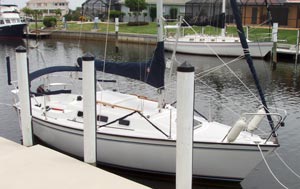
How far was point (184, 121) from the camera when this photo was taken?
7.04 metres

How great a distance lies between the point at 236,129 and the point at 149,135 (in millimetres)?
2402

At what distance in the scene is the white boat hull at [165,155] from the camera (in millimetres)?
9891

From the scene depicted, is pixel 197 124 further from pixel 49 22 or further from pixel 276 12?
pixel 49 22

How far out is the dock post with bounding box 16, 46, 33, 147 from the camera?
9789 mm

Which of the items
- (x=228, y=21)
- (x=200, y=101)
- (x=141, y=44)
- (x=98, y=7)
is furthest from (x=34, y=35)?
(x=200, y=101)

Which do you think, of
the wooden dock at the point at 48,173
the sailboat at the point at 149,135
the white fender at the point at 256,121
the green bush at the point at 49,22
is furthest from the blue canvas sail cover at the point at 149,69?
the green bush at the point at 49,22

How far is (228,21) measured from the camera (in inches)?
1991

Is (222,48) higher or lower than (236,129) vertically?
higher

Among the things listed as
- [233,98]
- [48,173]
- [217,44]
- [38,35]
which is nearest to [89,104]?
[48,173]

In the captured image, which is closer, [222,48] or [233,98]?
[233,98]

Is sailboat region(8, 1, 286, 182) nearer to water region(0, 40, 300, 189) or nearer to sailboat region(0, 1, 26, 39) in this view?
water region(0, 40, 300, 189)

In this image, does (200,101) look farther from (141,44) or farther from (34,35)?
(34,35)

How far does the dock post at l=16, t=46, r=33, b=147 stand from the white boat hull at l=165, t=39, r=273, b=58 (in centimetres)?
2691

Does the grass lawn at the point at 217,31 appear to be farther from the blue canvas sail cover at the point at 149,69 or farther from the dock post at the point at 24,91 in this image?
the dock post at the point at 24,91
